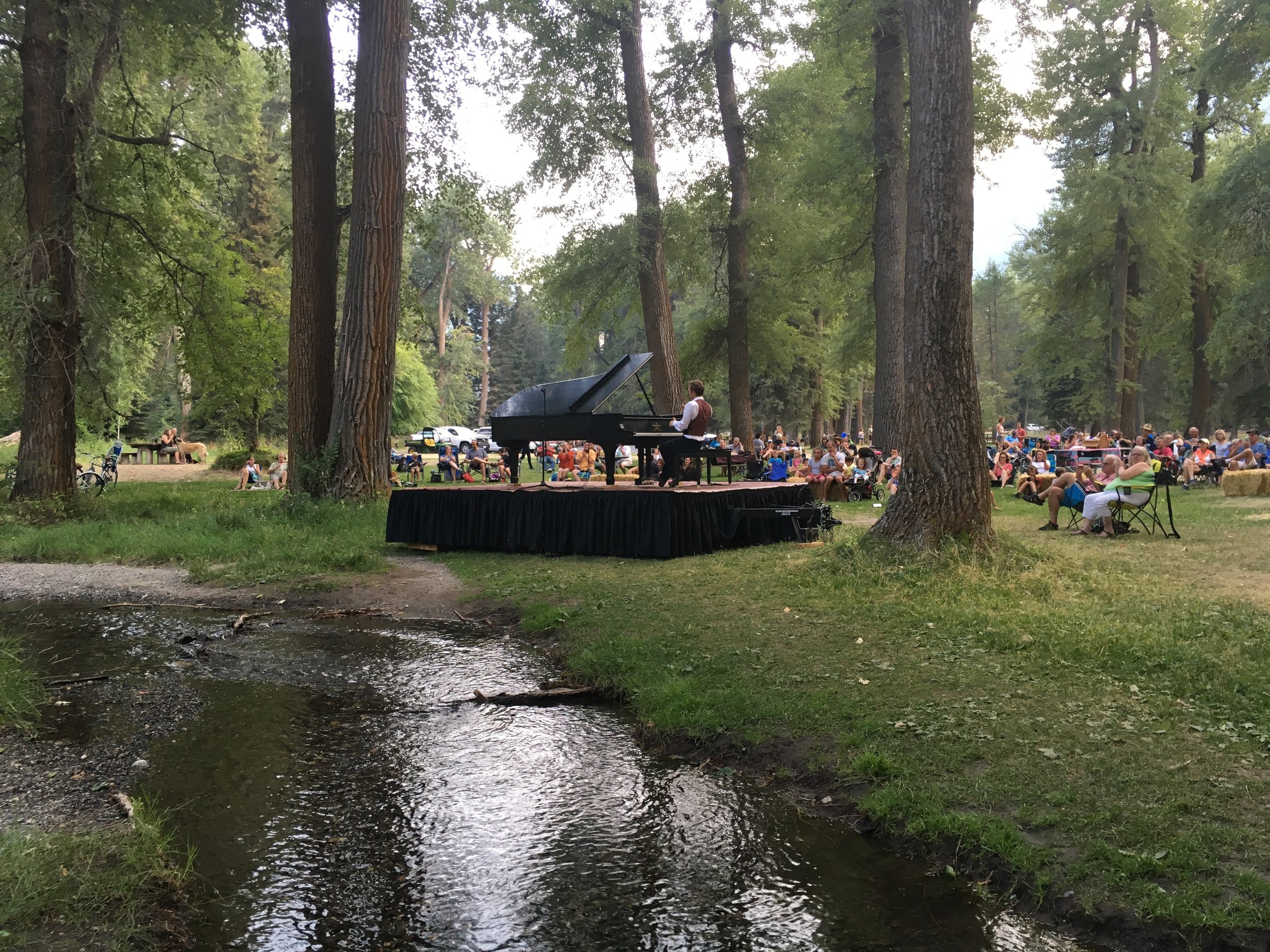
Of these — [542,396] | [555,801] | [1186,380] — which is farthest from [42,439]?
[1186,380]

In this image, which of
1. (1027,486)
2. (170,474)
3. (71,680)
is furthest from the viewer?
(170,474)

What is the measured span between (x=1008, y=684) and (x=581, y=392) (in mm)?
7541

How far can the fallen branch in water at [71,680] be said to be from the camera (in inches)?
250

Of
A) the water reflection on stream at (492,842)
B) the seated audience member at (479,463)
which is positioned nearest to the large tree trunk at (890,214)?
the seated audience member at (479,463)

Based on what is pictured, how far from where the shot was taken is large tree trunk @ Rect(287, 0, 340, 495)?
1578 centimetres

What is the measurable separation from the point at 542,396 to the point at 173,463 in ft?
82.7

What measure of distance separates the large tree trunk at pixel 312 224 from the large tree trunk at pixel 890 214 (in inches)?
420

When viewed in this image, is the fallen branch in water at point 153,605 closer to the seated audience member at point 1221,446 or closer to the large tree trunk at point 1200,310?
the seated audience member at point 1221,446

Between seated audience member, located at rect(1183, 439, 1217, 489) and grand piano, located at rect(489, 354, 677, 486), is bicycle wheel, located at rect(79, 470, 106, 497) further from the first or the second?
seated audience member, located at rect(1183, 439, 1217, 489)

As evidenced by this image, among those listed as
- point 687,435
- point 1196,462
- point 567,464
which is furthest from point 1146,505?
point 567,464

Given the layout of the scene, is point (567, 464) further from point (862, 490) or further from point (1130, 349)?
point (1130, 349)

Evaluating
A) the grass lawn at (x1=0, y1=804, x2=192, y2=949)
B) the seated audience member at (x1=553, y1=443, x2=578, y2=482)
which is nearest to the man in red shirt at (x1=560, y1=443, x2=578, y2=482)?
the seated audience member at (x1=553, y1=443, x2=578, y2=482)

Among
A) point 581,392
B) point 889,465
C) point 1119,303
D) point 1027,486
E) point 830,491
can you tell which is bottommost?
point 830,491

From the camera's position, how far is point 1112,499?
11.6m
